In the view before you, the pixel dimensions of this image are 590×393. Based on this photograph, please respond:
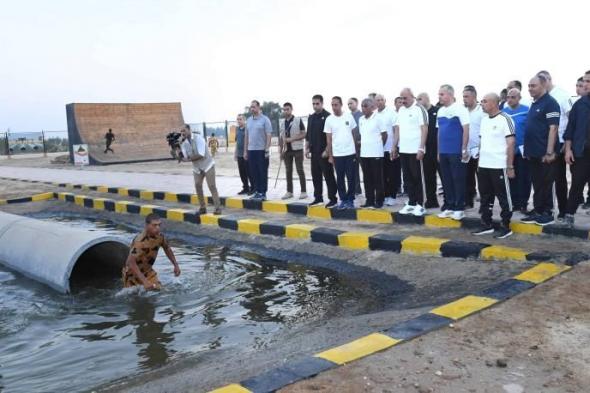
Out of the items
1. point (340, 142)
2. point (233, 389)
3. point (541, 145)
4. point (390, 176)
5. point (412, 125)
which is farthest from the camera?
point (390, 176)

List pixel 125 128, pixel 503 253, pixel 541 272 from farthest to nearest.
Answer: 1. pixel 125 128
2. pixel 503 253
3. pixel 541 272

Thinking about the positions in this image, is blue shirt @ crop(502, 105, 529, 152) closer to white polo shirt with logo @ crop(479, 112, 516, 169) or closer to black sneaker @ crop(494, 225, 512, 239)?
white polo shirt with logo @ crop(479, 112, 516, 169)

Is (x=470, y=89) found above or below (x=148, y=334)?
above

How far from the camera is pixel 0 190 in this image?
1839 cm

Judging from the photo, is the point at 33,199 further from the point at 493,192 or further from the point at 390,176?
the point at 493,192

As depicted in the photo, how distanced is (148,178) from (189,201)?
21.0 feet

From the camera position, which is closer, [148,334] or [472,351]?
[472,351]

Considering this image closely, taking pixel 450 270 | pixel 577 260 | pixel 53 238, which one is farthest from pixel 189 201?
pixel 577 260

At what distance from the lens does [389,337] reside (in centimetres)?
416

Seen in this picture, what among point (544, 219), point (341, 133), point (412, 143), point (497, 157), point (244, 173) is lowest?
point (544, 219)

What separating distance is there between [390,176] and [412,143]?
174 centimetres

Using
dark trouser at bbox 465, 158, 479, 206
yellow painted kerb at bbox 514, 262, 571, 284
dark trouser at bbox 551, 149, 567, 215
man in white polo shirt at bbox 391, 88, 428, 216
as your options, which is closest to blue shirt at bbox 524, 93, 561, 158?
dark trouser at bbox 551, 149, 567, 215

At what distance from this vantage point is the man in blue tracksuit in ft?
22.5

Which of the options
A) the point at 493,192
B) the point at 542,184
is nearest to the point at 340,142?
the point at 493,192
